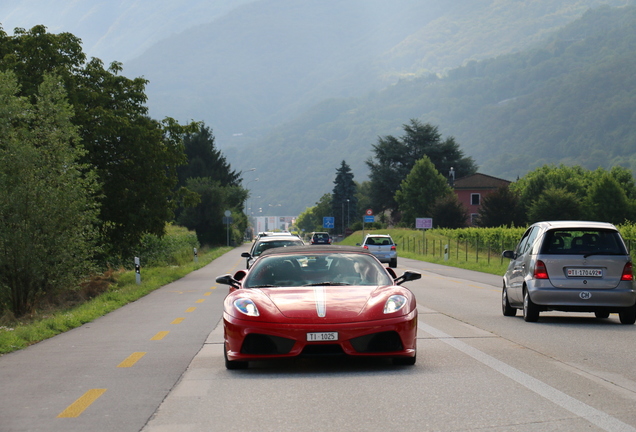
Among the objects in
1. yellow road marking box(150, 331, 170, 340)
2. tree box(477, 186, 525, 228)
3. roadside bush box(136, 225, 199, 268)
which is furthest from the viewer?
tree box(477, 186, 525, 228)

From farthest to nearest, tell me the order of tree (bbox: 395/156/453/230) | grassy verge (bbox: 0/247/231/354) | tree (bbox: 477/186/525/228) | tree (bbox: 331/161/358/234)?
1. tree (bbox: 331/161/358/234)
2. tree (bbox: 395/156/453/230)
3. tree (bbox: 477/186/525/228)
4. grassy verge (bbox: 0/247/231/354)

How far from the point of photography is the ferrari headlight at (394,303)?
27.0 feet

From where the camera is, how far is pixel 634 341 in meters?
10.9

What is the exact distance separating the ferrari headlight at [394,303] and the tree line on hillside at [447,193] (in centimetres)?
8268

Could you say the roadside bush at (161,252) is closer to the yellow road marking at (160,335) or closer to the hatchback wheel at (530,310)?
the yellow road marking at (160,335)

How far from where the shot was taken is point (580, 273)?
42.9 ft

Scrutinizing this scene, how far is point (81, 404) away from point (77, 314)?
30.6ft

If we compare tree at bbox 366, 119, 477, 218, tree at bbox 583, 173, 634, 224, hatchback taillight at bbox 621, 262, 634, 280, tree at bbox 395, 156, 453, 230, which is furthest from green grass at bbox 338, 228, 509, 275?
tree at bbox 583, 173, 634, 224

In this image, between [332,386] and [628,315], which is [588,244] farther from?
[332,386]

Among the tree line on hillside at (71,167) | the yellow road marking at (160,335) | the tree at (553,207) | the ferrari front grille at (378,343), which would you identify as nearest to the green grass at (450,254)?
the tree line on hillside at (71,167)

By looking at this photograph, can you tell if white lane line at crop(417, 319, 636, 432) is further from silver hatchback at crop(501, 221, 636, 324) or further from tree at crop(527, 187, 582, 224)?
tree at crop(527, 187, 582, 224)

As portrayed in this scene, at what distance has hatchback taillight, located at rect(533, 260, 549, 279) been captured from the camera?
1318 centimetres

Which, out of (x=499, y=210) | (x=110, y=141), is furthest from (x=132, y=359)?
(x=499, y=210)

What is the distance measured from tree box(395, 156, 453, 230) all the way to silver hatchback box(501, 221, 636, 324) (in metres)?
87.9
